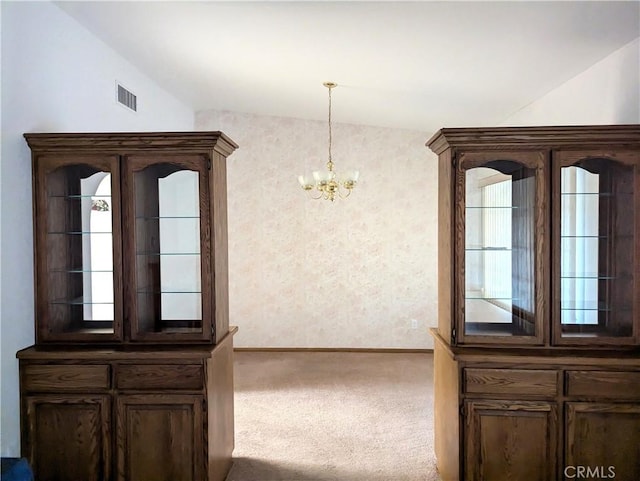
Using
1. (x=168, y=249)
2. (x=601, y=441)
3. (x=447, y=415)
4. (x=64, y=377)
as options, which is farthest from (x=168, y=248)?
(x=601, y=441)

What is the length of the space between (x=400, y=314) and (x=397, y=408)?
2110mm

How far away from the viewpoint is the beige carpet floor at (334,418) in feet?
11.4

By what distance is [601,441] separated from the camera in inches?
109

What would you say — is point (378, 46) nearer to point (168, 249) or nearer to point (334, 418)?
point (168, 249)

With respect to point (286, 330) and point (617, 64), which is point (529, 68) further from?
point (286, 330)

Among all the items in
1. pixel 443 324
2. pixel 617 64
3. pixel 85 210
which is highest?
pixel 617 64

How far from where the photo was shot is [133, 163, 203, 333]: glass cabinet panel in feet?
9.86

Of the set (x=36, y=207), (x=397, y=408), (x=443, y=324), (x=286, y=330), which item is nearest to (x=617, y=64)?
(x=443, y=324)

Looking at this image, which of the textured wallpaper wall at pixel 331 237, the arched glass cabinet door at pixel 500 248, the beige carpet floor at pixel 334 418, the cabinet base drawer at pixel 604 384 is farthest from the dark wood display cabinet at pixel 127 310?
the textured wallpaper wall at pixel 331 237

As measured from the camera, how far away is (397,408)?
4555 mm

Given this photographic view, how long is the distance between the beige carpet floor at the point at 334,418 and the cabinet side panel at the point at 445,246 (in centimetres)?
108

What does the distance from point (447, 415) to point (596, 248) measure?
128cm

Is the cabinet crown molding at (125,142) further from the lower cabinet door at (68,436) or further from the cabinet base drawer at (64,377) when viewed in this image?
the lower cabinet door at (68,436)

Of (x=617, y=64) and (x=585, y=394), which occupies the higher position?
(x=617, y=64)
